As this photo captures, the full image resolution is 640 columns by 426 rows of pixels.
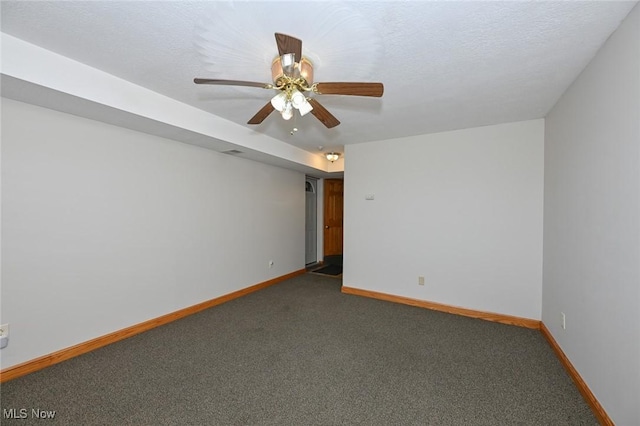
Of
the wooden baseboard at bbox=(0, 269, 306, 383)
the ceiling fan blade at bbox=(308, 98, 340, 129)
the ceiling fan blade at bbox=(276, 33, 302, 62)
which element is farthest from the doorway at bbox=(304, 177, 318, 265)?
the ceiling fan blade at bbox=(276, 33, 302, 62)

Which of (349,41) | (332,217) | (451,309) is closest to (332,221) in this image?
(332,217)

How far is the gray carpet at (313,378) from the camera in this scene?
1669 mm

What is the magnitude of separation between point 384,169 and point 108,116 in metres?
3.27

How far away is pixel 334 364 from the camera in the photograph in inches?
87.4

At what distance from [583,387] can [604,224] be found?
1.18m

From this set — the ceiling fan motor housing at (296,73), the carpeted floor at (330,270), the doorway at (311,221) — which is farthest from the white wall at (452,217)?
the ceiling fan motor housing at (296,73)

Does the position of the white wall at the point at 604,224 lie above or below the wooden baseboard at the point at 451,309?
above

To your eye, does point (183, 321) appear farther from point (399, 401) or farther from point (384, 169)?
point (384, 169)

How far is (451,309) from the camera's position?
11.0 feet

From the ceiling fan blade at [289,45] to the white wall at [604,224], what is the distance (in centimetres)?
174

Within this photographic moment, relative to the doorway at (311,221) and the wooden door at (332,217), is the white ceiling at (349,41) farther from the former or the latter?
the wooden door at (332,217)

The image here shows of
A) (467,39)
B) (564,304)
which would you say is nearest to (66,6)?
(467,39)

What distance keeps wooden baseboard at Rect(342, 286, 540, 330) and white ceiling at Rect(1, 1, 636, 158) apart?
2390 millimetres

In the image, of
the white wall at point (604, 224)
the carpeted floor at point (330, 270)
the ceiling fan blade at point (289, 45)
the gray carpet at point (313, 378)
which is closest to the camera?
the ceiling fan blade at point (289, 45)
